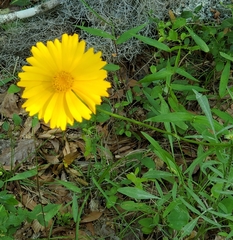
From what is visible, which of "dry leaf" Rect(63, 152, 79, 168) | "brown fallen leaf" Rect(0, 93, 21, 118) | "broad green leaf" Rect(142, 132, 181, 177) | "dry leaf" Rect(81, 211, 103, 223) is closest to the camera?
"broad green leaf" Rect(142, 132, 181, 177)

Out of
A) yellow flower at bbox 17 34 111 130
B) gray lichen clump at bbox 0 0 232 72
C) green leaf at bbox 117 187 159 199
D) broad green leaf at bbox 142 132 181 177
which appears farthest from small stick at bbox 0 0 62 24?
green leaf at bbox 117 187 159 199

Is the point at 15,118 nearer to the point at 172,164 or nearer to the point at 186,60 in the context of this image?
the point at 172,164

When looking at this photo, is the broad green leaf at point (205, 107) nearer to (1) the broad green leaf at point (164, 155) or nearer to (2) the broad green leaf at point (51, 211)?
(1) the broad green leaf at point (164, 155)

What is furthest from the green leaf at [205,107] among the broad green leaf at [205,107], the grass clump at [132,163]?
the grass clump at [132,163]

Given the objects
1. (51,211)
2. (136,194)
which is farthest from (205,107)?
(51,211)

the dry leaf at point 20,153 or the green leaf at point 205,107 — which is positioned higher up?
the dry leaf at point 20,153

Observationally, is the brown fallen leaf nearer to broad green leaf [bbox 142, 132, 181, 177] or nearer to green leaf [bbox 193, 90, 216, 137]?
broad green leaf [bbox 142, 132, 181, 177]

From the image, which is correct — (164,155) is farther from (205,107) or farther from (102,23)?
(102,23)
